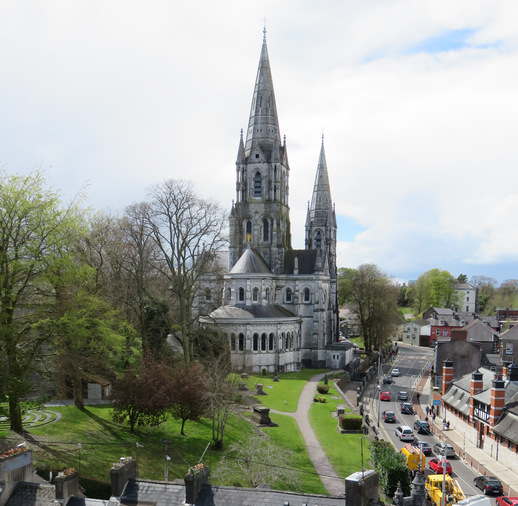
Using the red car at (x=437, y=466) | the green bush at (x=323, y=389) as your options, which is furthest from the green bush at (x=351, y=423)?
the green bush at (x=323, y=389)

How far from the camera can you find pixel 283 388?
1820 inches

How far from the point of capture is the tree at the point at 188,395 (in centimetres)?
2644

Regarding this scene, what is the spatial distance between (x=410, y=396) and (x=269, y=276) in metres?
20.5

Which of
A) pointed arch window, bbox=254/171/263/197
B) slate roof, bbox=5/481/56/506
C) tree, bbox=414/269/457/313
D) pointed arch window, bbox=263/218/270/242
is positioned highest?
pointed arch window, bbox=254/171/263/197

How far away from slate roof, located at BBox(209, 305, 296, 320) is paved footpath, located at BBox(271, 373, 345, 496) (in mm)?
10228

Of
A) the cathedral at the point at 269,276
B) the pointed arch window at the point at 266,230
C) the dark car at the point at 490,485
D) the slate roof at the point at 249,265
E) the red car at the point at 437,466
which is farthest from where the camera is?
the pointed arch window at the point at 266,230

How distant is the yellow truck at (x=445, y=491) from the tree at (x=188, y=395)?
40.6 ft

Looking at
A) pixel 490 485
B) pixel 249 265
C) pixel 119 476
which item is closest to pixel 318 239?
pixel 249 265

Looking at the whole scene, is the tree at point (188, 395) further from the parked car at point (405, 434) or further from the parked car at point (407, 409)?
the parked car at point (407, 409)

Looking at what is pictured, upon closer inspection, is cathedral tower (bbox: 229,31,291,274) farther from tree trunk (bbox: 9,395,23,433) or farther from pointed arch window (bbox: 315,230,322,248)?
tree trunk (bbox: 9,395,23,433)

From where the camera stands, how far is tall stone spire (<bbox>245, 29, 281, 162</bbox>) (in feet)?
216

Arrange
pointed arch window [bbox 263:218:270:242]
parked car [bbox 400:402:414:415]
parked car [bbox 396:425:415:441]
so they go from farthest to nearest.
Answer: pointed arch window [bbox 263:218:270:242] → parked car [bbox 400:402:414:415] → parked car [bbox 396:425:415:441]

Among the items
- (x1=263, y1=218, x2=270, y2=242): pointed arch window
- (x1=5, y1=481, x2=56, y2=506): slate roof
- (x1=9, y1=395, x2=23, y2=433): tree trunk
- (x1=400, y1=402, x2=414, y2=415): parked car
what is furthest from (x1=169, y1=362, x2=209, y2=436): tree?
(x1=263, y1=218, x2=270, y2=242): pointed arch window

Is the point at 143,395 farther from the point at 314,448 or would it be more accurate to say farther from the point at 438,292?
the point at 438,292
